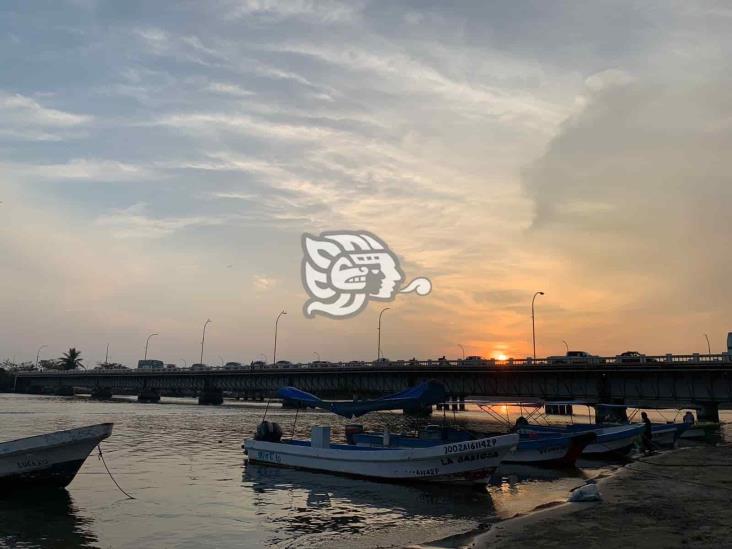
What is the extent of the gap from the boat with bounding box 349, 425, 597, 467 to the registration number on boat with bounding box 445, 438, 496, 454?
6374 millimetres

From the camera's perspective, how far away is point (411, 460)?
91.3 ft

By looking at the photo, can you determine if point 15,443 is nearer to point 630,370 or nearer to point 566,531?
point 566,531

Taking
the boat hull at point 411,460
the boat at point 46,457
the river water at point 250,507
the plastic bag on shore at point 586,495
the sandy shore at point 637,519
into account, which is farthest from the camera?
the boat hull at point 411,460

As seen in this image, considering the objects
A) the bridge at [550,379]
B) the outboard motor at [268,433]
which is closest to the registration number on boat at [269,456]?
the outboard motor at [268,433]

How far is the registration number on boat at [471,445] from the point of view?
2613 cm

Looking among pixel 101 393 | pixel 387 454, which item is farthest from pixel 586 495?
pixel 101 393

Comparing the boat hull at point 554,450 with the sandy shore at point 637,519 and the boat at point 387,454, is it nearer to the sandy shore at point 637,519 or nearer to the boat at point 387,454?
the boat at point 387,454

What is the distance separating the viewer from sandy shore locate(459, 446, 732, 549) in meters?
14.7

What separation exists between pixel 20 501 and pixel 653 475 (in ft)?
93.5

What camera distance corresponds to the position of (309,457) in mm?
31859

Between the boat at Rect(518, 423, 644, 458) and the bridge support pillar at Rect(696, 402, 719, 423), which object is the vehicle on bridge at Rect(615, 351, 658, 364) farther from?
the boat at Rect(518, 423, 644, 458)

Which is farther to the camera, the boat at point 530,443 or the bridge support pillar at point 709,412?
the bridge support pillar at point 709,412

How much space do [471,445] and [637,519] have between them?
32.0 feet

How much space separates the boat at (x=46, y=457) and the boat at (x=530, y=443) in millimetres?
16183
